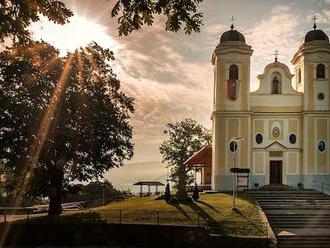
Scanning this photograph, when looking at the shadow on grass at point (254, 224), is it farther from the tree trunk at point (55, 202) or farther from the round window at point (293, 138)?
the round window at point (293, 138)

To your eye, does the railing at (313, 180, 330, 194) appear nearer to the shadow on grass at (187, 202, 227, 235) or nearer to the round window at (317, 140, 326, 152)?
the round window at (317, 140, 326, 152)

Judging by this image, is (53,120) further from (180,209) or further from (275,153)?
(275,153)

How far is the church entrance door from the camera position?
4441cm

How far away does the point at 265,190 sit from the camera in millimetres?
41688

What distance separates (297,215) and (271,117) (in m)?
Result: 14.2

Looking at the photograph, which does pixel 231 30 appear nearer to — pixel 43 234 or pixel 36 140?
pixel 36 140

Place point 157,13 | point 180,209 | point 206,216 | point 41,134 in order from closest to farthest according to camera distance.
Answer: point 157,13 → point 206,216 → point 41,134 → point 180,209

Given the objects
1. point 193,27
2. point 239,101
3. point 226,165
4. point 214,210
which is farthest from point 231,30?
point 193,27

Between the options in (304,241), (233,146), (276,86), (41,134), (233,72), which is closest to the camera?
(304,241)

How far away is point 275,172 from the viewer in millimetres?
44656

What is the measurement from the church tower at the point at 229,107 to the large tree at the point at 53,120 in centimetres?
1157

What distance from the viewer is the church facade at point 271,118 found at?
146 feet

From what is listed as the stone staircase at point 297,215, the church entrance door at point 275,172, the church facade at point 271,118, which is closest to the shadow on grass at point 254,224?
the stone staircase at point 297,215

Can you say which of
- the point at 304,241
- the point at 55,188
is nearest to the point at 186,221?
the point at 304,241
